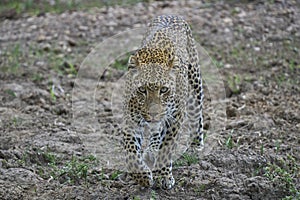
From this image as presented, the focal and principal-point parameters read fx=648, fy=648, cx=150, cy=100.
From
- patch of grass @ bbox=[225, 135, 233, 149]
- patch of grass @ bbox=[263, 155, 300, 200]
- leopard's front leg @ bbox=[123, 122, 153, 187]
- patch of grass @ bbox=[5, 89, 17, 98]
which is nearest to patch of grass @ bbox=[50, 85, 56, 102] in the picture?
patch of grass @ bbox=[5, 89, 17, 98]

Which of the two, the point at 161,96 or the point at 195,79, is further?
the point at 195,79

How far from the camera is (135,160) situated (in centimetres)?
659

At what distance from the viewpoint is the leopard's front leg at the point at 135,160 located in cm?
659

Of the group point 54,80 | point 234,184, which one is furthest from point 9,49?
point 234,184

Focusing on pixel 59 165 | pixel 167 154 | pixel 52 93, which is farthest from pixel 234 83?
pixel 59 165

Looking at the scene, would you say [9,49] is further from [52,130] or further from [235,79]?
[235,79]

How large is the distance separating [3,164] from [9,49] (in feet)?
14.5

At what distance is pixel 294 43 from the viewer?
11.1m

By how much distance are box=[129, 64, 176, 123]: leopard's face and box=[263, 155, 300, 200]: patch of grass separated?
1277 millimetres

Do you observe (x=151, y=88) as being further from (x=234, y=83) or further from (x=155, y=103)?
(x=234, y=83)

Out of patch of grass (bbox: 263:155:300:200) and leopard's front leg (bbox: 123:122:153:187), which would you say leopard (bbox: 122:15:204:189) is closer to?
leopard's front leg (bbox: 123:122:153:187)

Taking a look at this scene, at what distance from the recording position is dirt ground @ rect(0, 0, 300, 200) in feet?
22.3

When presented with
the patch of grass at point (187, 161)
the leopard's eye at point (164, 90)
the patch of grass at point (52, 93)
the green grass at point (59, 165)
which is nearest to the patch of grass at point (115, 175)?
the green grass at point (59, 165)

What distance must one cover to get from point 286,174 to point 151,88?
64.9 inches
